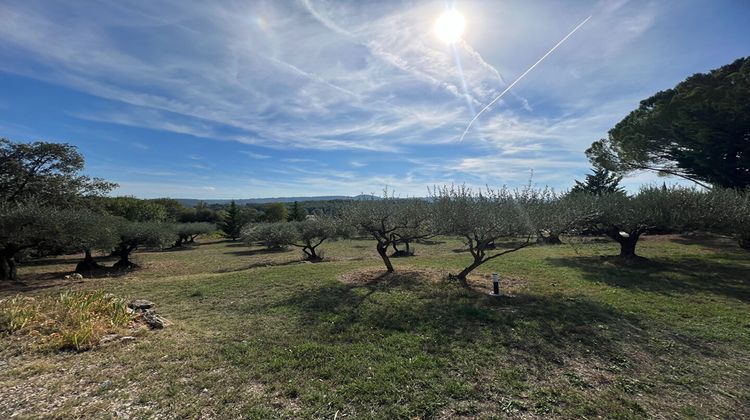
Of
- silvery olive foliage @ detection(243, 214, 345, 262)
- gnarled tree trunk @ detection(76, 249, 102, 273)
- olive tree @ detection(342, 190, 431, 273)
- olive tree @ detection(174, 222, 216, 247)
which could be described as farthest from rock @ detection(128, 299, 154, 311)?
olive tree @ detection(174, 222, 216, 247)

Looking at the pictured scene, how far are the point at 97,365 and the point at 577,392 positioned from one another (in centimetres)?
632

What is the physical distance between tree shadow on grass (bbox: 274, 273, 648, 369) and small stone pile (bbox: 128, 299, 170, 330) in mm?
2370

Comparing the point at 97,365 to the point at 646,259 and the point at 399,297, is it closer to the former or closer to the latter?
the point at 399,297

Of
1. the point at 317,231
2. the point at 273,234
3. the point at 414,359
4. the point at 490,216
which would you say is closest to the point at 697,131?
the point at 490,216

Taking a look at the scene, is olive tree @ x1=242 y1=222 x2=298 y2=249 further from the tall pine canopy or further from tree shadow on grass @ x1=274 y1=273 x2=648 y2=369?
the tall pine canopy

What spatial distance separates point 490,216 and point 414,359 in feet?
16.5

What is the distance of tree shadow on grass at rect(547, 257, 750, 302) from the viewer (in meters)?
8.58

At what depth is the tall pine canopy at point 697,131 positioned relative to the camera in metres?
14.2

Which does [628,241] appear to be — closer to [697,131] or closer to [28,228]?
[697,131]

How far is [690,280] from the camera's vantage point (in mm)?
9578

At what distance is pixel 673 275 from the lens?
33.7ft

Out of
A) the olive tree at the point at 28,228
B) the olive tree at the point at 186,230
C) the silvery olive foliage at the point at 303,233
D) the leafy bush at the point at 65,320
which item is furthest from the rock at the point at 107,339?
the olive tree at the point at 186,230

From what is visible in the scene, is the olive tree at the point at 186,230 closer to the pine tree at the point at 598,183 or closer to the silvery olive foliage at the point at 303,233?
the silvery olive foliage at the point at 303,233

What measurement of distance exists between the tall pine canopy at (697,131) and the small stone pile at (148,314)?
2243 cm
